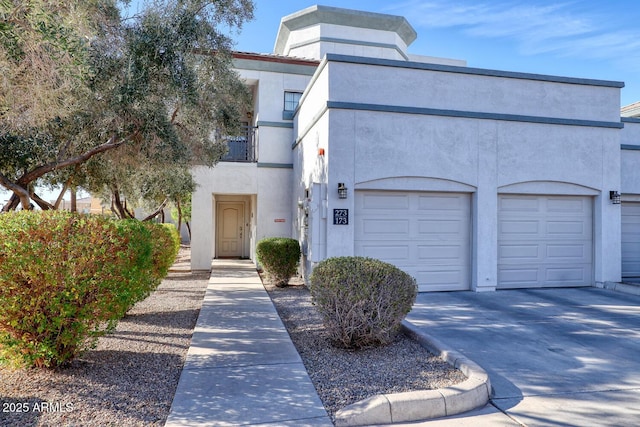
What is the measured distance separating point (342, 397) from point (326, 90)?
6829 mm

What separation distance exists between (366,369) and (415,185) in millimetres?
5447

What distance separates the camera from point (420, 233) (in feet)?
31.2

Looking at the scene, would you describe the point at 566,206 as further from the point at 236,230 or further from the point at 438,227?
the point at 236,230

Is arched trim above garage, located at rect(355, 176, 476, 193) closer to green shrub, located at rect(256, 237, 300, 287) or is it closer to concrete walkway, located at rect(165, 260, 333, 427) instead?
green shrub, located at rect(256, 237, 300, 287)

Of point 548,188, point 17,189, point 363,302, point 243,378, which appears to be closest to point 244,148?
point 17,189

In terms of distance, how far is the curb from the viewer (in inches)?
143

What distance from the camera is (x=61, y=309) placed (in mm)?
4160

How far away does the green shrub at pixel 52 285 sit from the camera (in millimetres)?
4039

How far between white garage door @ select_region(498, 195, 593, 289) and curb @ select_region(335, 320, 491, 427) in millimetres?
6427

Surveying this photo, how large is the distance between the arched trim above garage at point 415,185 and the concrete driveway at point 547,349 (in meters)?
2.37

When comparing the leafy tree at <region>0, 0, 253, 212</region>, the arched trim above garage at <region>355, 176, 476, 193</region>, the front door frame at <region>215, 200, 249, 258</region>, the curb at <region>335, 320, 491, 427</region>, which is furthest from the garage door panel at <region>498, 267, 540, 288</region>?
the front door frame at <region>215, 200, 249, 258</region>

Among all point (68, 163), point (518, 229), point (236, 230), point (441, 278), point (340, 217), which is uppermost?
point (68, 163)

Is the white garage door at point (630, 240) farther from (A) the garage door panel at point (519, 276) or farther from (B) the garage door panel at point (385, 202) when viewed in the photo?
(B) the garage door panel at point (385, 202)

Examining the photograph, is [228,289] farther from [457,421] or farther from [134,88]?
[457,421]
